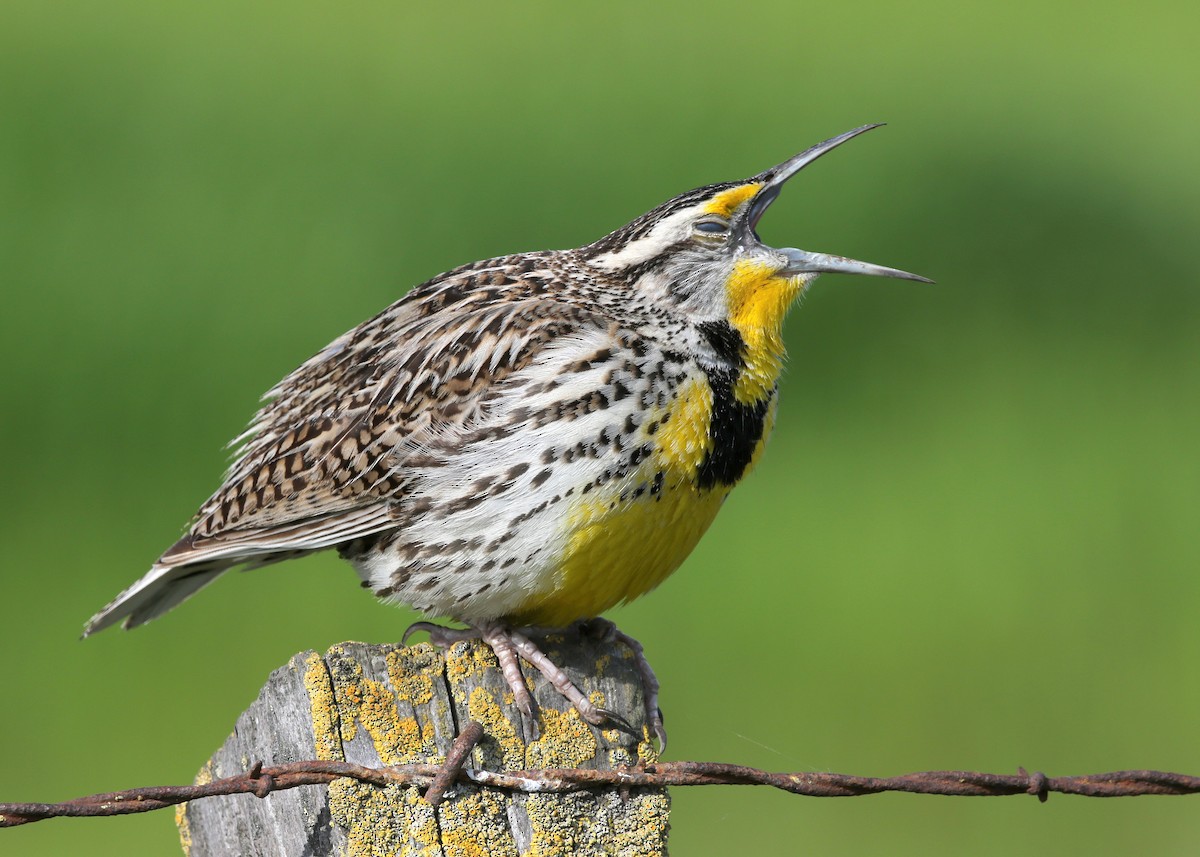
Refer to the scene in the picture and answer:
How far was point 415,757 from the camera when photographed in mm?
2363

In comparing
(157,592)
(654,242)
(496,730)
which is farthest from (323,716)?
(654,242)

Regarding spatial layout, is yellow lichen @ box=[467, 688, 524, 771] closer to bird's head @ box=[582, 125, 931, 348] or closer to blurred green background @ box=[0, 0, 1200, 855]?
bird's head @ box=[582, 125, 931, 348]

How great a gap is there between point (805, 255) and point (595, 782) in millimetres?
1114

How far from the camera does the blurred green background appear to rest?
17.1 feet

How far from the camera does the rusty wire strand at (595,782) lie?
226 centimetres

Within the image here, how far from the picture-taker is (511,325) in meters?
3.07

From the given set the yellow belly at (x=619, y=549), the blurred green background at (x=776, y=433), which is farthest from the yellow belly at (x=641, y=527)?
the blurred green background at (x=776, y=433)

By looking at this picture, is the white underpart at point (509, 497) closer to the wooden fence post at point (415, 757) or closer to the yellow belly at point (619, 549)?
the yellow belly at point (619, 549)

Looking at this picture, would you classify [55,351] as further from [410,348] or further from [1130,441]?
[1130,441]

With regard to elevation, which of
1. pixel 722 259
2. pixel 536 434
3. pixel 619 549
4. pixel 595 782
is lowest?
pixel 595 782

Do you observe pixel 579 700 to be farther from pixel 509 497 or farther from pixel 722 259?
pixel 722 259

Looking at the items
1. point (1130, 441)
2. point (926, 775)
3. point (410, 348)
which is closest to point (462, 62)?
point (1130, 441)

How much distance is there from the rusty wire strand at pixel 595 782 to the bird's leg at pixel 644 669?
9.2 inches

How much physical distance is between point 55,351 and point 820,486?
249cm
